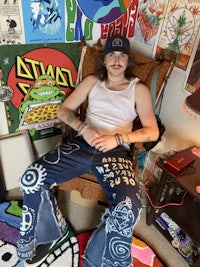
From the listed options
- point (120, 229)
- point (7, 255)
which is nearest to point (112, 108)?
point (120, 229)

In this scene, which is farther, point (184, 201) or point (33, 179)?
point (184, 201)

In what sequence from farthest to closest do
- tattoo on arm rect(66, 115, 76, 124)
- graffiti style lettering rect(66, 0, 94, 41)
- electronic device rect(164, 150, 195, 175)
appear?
graffiti style lettering rect(66, 0, 94, 41)
tattoo on arm rect(66, 115, 76, 124)
electronic device rect(164, 150, 195, 175)

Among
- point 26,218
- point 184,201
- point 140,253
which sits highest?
point 26,218

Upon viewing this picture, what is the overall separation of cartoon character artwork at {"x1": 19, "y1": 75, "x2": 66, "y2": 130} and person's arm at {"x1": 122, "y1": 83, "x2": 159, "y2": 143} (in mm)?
693

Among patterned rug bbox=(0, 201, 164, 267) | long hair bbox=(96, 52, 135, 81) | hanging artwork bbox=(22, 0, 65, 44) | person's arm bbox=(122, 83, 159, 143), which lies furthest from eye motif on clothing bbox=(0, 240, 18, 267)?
hanging artwork bbox=(22, 0, 65, 44)

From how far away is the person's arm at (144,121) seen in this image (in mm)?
1562

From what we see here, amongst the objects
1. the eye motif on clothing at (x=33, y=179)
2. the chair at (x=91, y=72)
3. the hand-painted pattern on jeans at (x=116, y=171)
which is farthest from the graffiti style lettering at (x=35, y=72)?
the hand-painted pattern on jeans at (x=116, y=171)

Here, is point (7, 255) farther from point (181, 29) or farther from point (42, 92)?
point (181, 29)

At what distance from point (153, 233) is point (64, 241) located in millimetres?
620

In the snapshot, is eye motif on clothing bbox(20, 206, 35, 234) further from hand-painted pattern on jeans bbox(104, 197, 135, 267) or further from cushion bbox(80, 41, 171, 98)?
cushion bbox(80, 41, 171, 98)

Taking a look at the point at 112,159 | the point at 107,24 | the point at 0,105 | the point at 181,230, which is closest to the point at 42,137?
the point at 0,105

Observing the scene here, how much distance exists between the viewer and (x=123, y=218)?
4.37 ft

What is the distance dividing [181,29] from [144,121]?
0.69 metres

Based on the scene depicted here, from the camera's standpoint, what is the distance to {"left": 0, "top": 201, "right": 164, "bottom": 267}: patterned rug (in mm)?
1555
